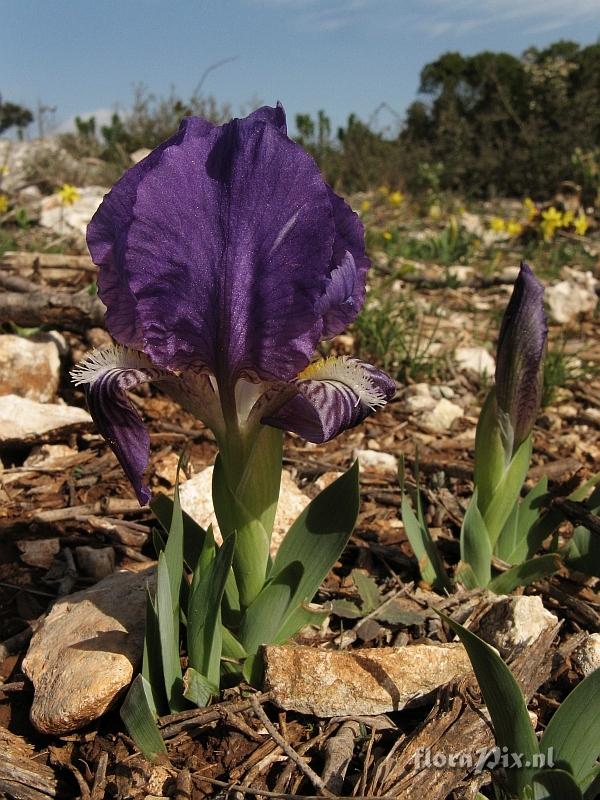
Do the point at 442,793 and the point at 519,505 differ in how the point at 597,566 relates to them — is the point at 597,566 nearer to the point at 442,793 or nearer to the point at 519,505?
the point at 519,505

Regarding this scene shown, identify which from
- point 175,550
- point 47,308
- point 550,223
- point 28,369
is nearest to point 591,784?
point 175,550

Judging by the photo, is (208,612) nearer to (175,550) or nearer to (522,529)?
(175,550)

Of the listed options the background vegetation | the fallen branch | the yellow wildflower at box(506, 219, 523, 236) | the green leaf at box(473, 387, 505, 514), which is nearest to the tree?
the background vegetation

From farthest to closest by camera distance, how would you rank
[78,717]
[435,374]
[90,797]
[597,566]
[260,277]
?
[435,374]
[597,566]
[78,717]
[90,797]
[260,277]

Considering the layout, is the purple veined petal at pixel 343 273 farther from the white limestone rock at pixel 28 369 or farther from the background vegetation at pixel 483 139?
the background vegetation at pixel 483 139

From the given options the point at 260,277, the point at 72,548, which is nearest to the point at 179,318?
the point at 260,277

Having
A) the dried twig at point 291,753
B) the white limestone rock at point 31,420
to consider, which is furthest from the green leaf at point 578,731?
the white limestone rock at point 31,420
